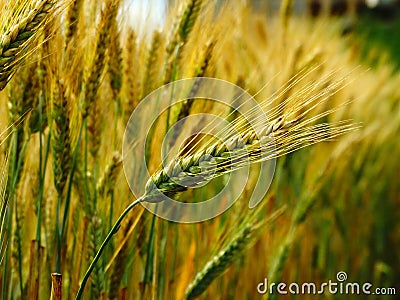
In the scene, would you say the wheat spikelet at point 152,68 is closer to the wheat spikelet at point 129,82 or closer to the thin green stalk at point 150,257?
the wheat spikelet at point 129,82

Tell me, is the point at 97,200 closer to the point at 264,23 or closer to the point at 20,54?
the point at 20,54

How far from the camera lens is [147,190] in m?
0.80

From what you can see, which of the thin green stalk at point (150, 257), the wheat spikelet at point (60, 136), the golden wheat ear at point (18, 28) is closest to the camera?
the golden wheat ear at point (18, 28)

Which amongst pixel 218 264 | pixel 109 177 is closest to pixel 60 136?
pixel 109 177

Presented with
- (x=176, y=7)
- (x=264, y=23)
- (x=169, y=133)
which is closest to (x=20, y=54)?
(x=169, y=133)

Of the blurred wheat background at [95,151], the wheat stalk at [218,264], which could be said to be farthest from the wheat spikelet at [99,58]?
the wheat stalk at [218,264]

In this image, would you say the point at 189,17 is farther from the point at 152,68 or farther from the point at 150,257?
the point at 150,257

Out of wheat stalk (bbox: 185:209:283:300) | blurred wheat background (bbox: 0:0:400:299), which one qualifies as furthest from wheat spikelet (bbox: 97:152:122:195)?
Result: wheat stalk (bbox: 185:209:283:300)

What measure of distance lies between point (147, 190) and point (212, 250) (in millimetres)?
488

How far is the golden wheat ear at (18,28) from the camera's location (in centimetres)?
81

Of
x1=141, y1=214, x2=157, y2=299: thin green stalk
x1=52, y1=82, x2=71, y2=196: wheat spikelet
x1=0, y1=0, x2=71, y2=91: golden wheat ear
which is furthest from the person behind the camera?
x1=141, y1=214, x2=157, y2=299: thin green stalk

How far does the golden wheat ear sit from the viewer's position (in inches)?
31.9

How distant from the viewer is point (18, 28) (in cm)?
81

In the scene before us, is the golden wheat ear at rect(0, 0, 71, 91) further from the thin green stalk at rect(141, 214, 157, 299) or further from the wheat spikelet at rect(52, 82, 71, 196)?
the thin green stalk at rect(141, 214, 157, 299)
